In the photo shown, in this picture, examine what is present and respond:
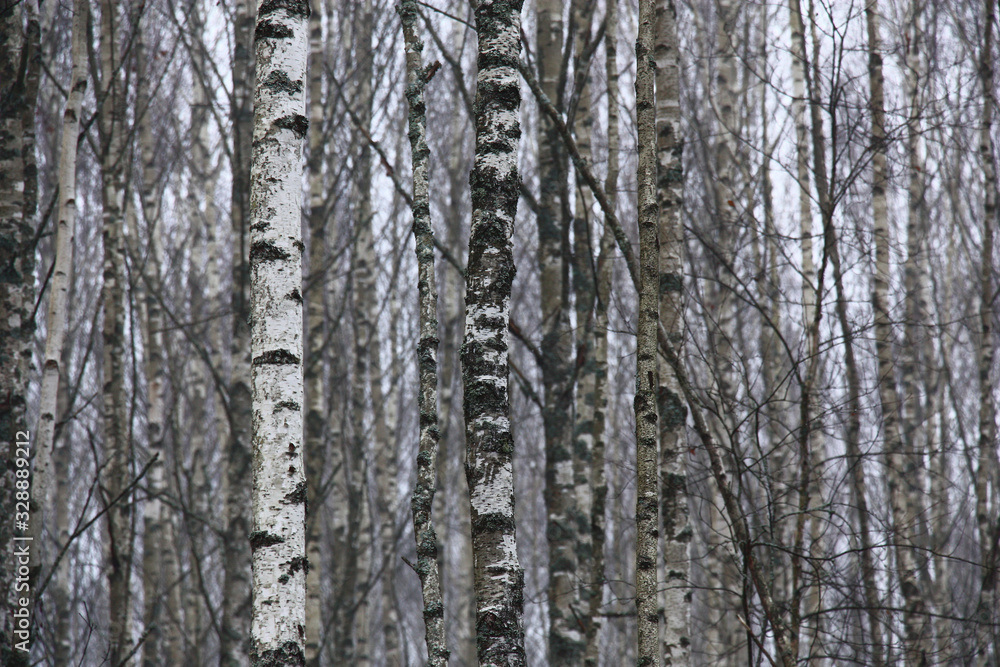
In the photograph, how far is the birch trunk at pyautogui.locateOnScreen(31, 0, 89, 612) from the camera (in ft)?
13.3

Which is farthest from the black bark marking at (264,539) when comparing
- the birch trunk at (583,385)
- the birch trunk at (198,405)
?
the birch trunk at (198,405)

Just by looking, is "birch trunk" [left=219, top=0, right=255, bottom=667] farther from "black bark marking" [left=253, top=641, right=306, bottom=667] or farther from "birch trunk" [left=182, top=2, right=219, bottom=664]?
"black bark marking" [left=253, top=641, right=306, bottom=667]

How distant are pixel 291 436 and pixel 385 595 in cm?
823

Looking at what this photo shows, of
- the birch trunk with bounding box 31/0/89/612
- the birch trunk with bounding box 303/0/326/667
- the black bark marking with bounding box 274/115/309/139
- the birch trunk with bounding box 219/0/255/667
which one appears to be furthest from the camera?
the birch trunk with bounding box 303/0/326/667

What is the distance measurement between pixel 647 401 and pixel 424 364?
1.25 metres

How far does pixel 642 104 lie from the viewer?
3.09 metres

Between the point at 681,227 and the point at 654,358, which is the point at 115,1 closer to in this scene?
the point at 681,227

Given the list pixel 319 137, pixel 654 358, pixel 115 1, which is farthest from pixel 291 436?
pixel 319 137

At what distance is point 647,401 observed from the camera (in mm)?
2883

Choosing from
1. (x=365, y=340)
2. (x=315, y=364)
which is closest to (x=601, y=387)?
(x=315, y=364)

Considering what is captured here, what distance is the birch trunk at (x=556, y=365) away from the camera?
5480 mm

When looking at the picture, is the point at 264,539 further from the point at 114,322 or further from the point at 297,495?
the point at 114,322

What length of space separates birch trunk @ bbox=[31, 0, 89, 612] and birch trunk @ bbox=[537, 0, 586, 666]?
3025 mm
